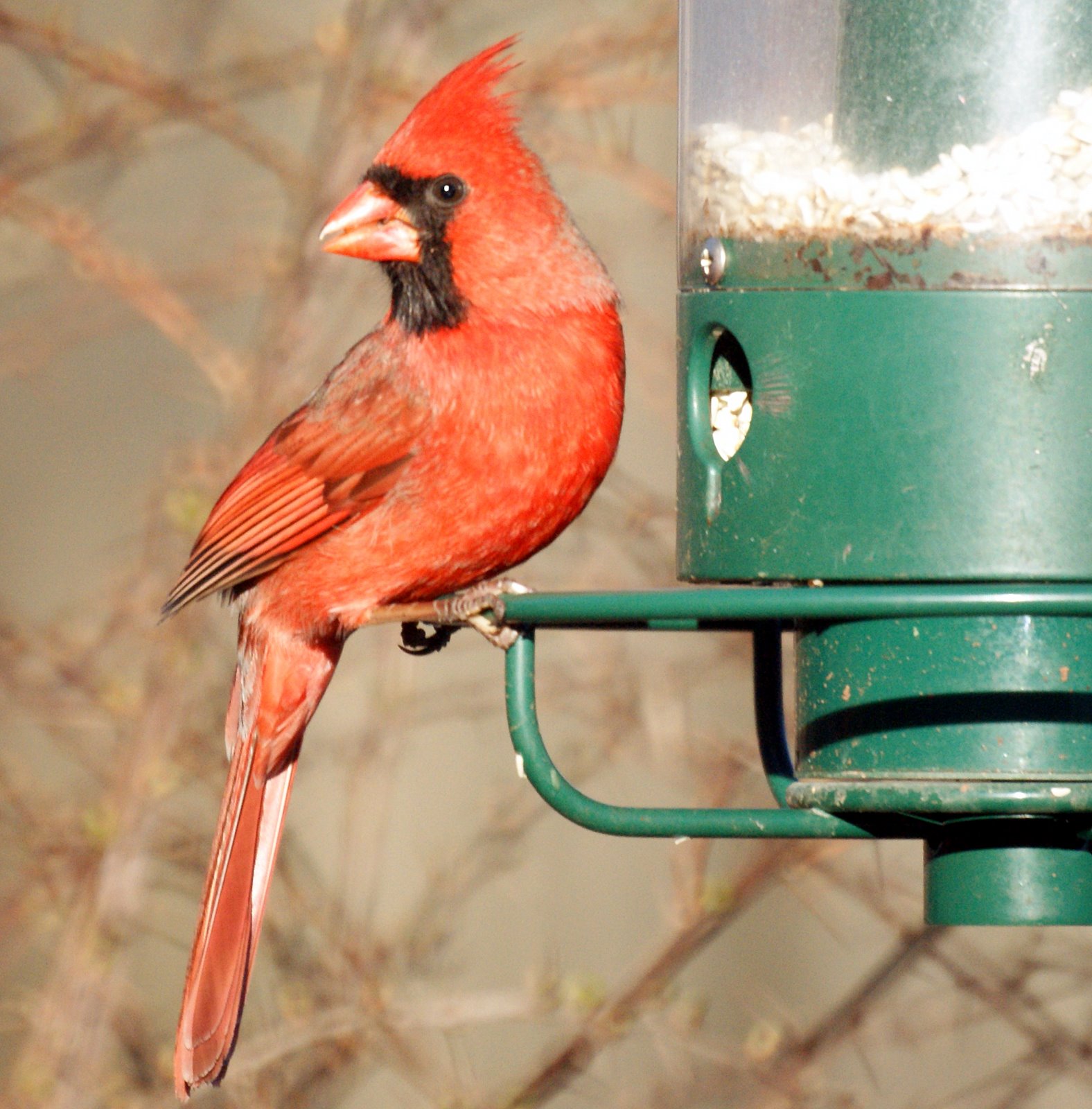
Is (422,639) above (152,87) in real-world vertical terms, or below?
below

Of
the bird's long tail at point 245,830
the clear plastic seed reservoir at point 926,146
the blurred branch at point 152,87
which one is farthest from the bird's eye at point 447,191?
the blurred branch at point 152,87

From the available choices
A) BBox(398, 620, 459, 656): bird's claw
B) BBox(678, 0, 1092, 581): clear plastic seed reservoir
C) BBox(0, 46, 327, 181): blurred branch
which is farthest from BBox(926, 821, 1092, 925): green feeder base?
BBox(0, 46, 327, 181): blurred branch

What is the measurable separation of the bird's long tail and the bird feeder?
1.23 m

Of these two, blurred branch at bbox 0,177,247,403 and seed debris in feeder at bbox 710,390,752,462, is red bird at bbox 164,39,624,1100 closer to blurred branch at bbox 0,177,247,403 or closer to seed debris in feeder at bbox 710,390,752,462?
seed debris in feeder at bbox 710,390,752,462

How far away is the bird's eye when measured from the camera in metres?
3.22

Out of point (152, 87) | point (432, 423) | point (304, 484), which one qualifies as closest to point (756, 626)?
point (432, 423)

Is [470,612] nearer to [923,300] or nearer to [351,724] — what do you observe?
[923,300]

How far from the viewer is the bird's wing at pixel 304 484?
3.33 metres

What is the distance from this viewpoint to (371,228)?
127 inches

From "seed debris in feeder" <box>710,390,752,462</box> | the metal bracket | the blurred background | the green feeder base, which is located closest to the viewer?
the metal bracket

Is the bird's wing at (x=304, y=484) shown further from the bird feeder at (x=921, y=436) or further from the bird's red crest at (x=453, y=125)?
the bird feeder at (x=921, y=436)

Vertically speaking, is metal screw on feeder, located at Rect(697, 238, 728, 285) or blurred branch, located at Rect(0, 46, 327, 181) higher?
blurred branch, located at Rect(0, 46, 327, 181)

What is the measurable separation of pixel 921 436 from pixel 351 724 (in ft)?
9.49

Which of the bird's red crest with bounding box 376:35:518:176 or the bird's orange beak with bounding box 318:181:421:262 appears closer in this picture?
the bird's red crest with bounding box 376:35:518:176
